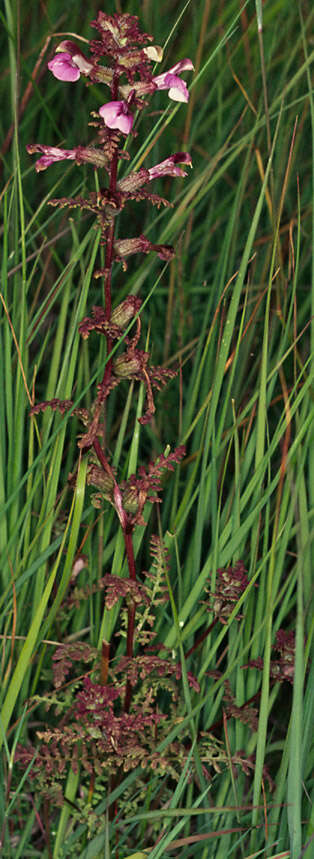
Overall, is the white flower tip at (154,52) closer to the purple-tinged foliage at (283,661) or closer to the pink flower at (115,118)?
the pink flower at (115,118)

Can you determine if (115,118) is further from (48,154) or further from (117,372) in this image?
(117,372)

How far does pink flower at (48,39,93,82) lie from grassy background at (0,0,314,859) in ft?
0.51

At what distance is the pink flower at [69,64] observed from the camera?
90 cm

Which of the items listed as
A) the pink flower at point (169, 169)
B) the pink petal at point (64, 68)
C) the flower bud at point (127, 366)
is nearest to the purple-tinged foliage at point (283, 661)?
the flower bud at point (127, 366)

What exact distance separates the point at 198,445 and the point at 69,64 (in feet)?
1.79

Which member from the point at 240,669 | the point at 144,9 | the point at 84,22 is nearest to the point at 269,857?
the point at 240,669

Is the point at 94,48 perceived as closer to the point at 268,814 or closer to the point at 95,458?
the point at 95,458

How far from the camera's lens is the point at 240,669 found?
103cm

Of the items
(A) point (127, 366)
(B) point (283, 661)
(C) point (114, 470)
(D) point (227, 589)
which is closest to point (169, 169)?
(A) point (127, 366)

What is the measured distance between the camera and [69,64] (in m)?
0.91

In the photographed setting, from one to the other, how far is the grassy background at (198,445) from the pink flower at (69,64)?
16 centimetres

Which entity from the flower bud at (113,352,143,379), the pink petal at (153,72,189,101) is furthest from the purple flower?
the flower bud at (113,352,143,379)

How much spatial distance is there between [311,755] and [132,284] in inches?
28.5

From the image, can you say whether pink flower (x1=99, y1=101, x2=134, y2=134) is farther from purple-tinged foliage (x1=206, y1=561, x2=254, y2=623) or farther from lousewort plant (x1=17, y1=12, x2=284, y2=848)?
purple-tinged foliage (x1=206, y1=561, x2=254, y2=623)
